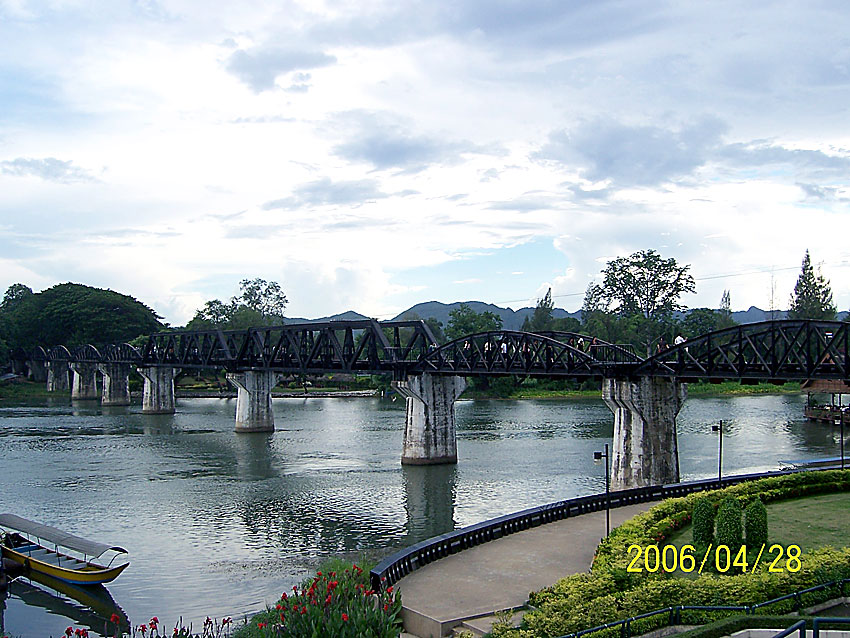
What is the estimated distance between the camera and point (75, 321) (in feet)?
604

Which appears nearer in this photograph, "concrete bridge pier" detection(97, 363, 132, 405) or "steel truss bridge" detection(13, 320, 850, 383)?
"steel truss bridge" detection(13, 320, 850, 383)

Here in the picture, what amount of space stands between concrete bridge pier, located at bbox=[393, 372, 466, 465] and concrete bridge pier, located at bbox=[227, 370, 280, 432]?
33.8 metres

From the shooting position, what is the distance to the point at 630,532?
95.7 feet

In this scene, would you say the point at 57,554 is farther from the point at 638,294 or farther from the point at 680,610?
the point at 638,294

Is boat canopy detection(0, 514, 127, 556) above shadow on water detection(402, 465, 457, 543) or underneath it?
above

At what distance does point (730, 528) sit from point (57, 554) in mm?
31790

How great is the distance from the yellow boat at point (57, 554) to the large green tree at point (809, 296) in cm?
15888

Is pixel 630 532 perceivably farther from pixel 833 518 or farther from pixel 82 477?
pixel 82 477

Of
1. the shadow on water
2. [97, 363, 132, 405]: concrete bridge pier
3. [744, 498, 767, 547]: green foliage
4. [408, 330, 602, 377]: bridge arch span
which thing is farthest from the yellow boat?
[97, 363, 132, 405]: concrete bridge pier

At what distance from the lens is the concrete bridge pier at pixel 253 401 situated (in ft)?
323

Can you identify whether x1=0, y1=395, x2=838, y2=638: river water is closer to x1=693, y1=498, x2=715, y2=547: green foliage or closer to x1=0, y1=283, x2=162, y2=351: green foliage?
x1=693, y1=498, x2=715, y2=547: green foliage

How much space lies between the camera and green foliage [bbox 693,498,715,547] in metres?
27.5

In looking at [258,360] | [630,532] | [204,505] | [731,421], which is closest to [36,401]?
[258,360]

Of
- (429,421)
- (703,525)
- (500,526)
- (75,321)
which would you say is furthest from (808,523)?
(75,321)
